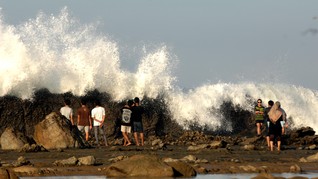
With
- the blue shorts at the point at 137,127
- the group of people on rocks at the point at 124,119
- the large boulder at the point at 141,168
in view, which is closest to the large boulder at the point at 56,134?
the group of people on rocks at the point at 124,119

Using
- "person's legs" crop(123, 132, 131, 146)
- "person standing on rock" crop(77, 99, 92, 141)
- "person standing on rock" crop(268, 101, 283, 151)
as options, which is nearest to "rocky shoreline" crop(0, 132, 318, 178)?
"person standing on rock" crop(268, 101, 283, 151)

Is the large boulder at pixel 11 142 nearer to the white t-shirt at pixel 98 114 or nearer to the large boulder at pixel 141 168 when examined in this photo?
the white t-shirt at pixel 98 114

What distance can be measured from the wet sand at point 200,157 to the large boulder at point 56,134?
725mm

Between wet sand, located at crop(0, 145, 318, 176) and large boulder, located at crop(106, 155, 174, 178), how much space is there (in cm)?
87

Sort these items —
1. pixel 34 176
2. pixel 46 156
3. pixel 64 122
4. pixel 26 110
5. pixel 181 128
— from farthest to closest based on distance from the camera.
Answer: pixel 181 128 < pixel 26 110 < pixel 64 122 < pixel 46 156 < pixel 34 176

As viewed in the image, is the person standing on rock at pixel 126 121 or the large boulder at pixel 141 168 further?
the person standing on rock at pixel 126 121

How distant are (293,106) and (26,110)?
1573 cm

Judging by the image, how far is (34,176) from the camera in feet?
64.0

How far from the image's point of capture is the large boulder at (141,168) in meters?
18.8

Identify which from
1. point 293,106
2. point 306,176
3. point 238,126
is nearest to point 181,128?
point 238,126

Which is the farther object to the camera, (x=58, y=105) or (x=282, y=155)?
(x=58, y=105)

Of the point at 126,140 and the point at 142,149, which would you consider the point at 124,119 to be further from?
the point at 142,149

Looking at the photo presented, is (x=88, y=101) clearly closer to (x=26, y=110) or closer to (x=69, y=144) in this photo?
(x=26, y=110)

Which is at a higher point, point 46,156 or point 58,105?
point 58,105
